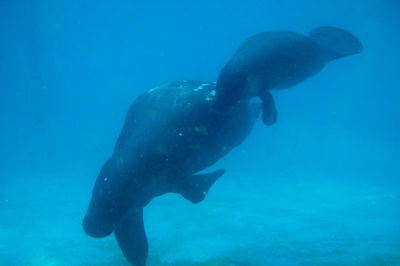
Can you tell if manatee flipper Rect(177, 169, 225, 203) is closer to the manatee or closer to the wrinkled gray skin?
the wrinkled gray skin

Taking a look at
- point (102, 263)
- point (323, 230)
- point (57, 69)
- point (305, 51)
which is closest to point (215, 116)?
point (305, 51)

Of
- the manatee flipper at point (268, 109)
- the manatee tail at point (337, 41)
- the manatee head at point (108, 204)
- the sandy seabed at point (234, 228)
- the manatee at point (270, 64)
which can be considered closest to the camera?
the manatee head at point (108, 204)

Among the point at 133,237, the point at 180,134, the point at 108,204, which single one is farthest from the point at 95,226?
the point at 180,134

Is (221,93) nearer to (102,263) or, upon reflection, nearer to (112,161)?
(112,161)

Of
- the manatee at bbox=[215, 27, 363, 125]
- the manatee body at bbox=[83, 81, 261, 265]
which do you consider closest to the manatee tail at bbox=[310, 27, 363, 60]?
the manatee at bbox=[215, 27, 363, 125]

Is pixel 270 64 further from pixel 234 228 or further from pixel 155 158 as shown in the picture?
pixel 234 228

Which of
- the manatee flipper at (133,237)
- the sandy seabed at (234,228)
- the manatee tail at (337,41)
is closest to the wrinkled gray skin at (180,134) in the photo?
the manatee flipper at (133,237)

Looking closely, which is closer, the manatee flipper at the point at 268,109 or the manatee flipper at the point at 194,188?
the manatee flipper at the point at 194,188

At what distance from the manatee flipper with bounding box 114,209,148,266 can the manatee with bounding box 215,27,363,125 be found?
2.20 metres

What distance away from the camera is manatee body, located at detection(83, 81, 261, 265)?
222 inches

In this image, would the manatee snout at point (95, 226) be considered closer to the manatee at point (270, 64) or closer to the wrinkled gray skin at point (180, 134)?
the wrinkled gray skin at point (180, 134)

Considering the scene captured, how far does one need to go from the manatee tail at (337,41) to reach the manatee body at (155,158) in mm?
2475

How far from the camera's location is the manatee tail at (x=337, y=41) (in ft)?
25.3

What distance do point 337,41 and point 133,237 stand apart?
5689 millimetres
